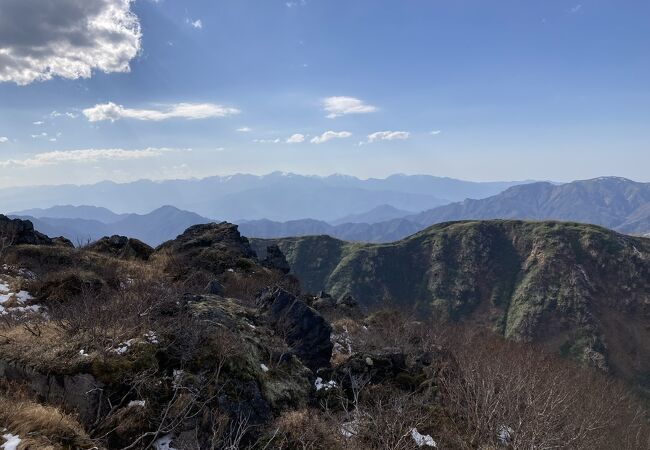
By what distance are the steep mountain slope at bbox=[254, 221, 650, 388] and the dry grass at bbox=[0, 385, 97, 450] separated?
Result: 104 metres

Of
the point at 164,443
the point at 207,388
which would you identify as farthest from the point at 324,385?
the point at 164,443

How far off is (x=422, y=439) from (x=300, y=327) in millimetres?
10750

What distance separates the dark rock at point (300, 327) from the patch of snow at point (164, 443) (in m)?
10.4

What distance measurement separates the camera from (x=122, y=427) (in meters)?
10.8

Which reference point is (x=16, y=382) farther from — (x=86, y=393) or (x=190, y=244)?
(x=190, y=244)

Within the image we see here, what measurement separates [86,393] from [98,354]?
1151 mm

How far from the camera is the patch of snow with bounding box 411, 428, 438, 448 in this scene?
13797mm

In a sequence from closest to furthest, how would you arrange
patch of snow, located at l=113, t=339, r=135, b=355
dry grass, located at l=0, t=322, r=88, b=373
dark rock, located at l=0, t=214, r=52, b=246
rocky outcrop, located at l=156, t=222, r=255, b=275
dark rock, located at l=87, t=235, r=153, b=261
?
dry grass, located at l=0, t=322, r=88, b=373
patch of snow, located at l=113, t=339, r=135, b=355
dark rock, located at l=0, t=214, r=52, b=246
rocky outcrop, located at l=156, t=222, r=255, b=275
dark rock, located at l=87, t=235, r=153, b=261

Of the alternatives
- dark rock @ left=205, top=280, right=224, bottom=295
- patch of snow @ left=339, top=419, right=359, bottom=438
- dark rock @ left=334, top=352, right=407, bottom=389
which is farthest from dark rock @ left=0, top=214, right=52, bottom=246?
patch of snow @ left=339, top=419, right=359, bottom=438

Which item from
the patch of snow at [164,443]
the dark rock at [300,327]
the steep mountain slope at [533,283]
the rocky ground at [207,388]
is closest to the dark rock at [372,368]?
the rocky ground at [207,388]

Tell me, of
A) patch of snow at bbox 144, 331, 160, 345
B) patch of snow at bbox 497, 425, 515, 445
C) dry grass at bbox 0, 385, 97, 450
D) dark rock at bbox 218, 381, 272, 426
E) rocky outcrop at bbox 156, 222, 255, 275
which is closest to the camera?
dry grass at bbox 0, 385, 97, 450

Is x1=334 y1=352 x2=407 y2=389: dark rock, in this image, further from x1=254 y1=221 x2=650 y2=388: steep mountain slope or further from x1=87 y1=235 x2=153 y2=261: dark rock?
x1=254 y1=221 x2=650 y2=388: steep mountain slope

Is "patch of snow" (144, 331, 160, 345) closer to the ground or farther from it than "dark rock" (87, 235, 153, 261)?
farther from it

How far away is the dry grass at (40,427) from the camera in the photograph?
859 cm
